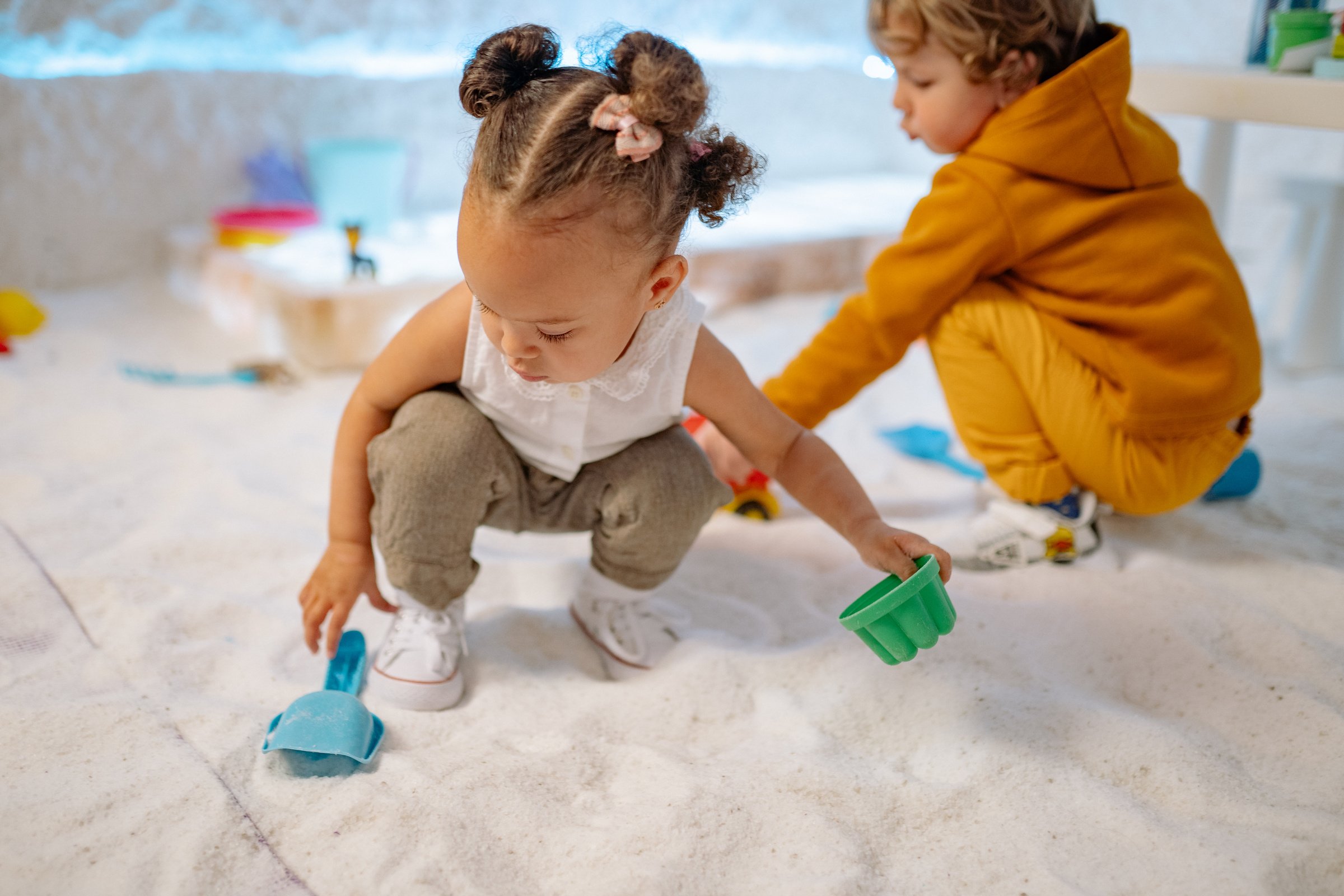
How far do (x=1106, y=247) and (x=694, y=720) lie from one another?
0.74 meters

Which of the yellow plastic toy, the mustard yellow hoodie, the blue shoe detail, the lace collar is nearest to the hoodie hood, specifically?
the mustard yellow hoodie

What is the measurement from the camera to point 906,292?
51.5 inches

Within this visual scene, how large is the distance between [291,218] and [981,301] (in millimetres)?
1602

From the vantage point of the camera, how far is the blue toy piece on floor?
149 cm

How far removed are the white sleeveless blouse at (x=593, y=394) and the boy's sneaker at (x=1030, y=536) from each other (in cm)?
49

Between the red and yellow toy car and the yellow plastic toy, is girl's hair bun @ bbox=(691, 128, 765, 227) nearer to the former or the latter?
the red and yellow toy car

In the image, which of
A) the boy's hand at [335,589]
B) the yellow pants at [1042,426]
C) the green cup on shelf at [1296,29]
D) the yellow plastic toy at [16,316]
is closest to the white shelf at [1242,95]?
the green cup on shelf at [1296,29]

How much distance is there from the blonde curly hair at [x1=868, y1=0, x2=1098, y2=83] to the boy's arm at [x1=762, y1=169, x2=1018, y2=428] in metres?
0.13

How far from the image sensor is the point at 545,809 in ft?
2.84

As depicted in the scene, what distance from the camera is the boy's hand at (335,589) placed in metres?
1.01

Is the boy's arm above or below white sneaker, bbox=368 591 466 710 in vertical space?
above

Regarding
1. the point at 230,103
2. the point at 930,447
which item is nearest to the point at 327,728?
the point at 930,447

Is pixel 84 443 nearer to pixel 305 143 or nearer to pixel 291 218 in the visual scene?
pixel 291 218

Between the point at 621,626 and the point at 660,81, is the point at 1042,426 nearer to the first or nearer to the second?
the point at 621,626
